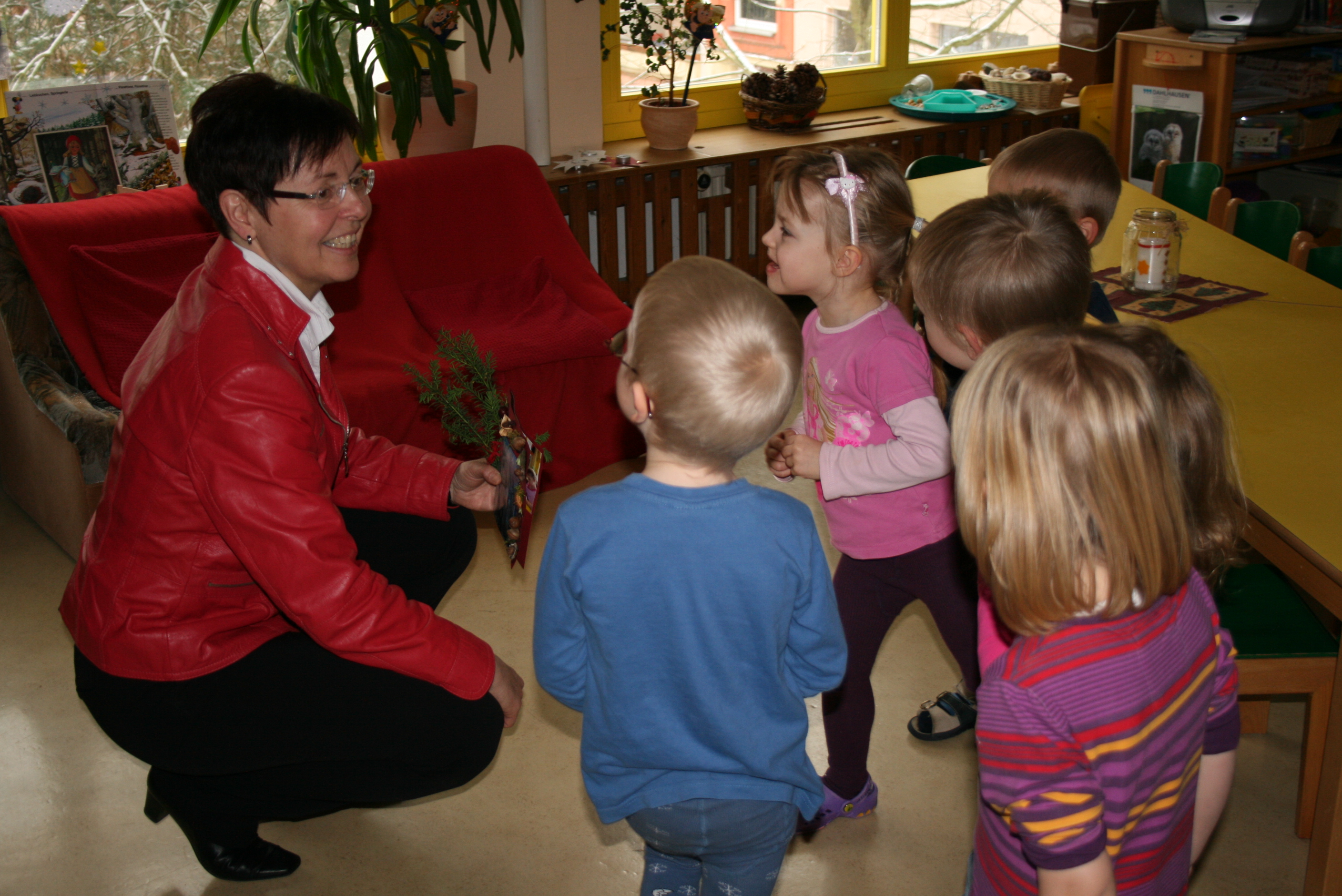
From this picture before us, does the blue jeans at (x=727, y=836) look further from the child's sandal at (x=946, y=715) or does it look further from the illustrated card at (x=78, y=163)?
the illustrated card at (x=78, y=163)

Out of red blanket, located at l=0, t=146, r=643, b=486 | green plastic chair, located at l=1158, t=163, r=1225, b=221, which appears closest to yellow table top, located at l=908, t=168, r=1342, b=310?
green plastic chair, located at l=1158, t=163, r=1225, b=221

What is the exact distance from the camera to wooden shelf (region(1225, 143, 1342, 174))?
4.36 metres

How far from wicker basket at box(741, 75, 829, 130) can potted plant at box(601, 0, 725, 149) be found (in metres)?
0.26

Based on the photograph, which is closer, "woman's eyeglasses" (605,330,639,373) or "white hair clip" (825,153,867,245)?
"woman's eyeglasses" (605,330,639,373)

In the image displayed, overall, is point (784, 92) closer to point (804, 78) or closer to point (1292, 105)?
point (804, 78)

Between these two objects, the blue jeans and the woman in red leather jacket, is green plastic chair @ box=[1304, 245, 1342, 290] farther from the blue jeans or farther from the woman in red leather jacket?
the woman in red leather jacket

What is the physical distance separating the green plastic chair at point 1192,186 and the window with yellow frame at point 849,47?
6.00 feet

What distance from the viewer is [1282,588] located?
1.95 m

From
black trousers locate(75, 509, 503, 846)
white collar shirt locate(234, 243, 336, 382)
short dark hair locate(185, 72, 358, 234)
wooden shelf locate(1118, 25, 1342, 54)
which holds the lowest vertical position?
black trousers locate(75, 509, 503, 846)

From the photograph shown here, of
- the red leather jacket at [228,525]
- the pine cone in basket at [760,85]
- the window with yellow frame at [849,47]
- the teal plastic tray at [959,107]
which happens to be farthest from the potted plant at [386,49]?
the teal plastic tray at [959,107]

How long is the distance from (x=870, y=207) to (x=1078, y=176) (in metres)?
0.68

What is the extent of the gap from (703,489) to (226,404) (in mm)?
720

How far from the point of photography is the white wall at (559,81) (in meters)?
3.91

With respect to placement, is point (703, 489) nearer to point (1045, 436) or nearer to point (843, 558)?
point (1045, 436)
